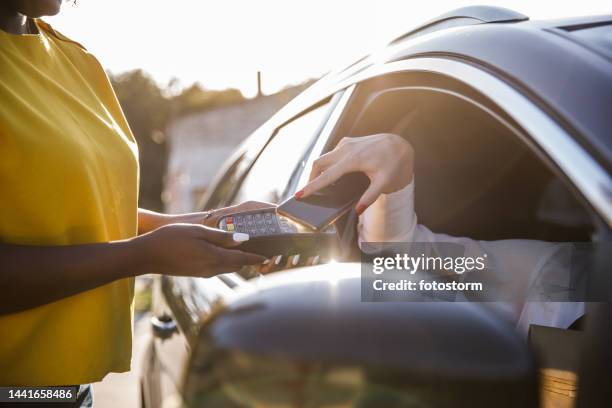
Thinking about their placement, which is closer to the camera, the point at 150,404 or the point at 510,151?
the point at 510,151

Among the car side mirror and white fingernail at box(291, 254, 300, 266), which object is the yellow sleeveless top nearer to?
white fingernail at box(291, 254, 300, 266)

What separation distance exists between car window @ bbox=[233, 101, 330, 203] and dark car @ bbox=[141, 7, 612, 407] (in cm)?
2

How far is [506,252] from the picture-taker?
156 centimetres

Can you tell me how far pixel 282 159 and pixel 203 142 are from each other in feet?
67.6

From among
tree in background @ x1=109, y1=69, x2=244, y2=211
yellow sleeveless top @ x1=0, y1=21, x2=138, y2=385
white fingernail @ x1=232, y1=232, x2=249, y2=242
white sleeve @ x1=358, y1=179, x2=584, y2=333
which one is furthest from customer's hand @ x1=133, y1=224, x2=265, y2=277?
tree in background @ x1=109, y1=69, x2=244, y2=211

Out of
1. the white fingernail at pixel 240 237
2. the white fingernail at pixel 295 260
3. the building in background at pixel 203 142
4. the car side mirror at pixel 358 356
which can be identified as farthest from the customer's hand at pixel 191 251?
the building in background at pixel 203 142

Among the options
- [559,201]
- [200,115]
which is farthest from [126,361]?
[200,115]

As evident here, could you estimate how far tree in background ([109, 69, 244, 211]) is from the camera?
39719mm

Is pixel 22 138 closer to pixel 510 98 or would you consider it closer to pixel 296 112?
pixel 510 98

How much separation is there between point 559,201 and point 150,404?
199 cm

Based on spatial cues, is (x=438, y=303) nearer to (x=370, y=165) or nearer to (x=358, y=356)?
(x=358, y=356)

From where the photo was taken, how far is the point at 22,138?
1.34 metres

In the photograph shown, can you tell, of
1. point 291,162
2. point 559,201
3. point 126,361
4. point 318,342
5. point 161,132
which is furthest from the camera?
point 161,132

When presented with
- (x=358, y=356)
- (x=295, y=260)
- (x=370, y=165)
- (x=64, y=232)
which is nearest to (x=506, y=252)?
(x=370, y=165)
